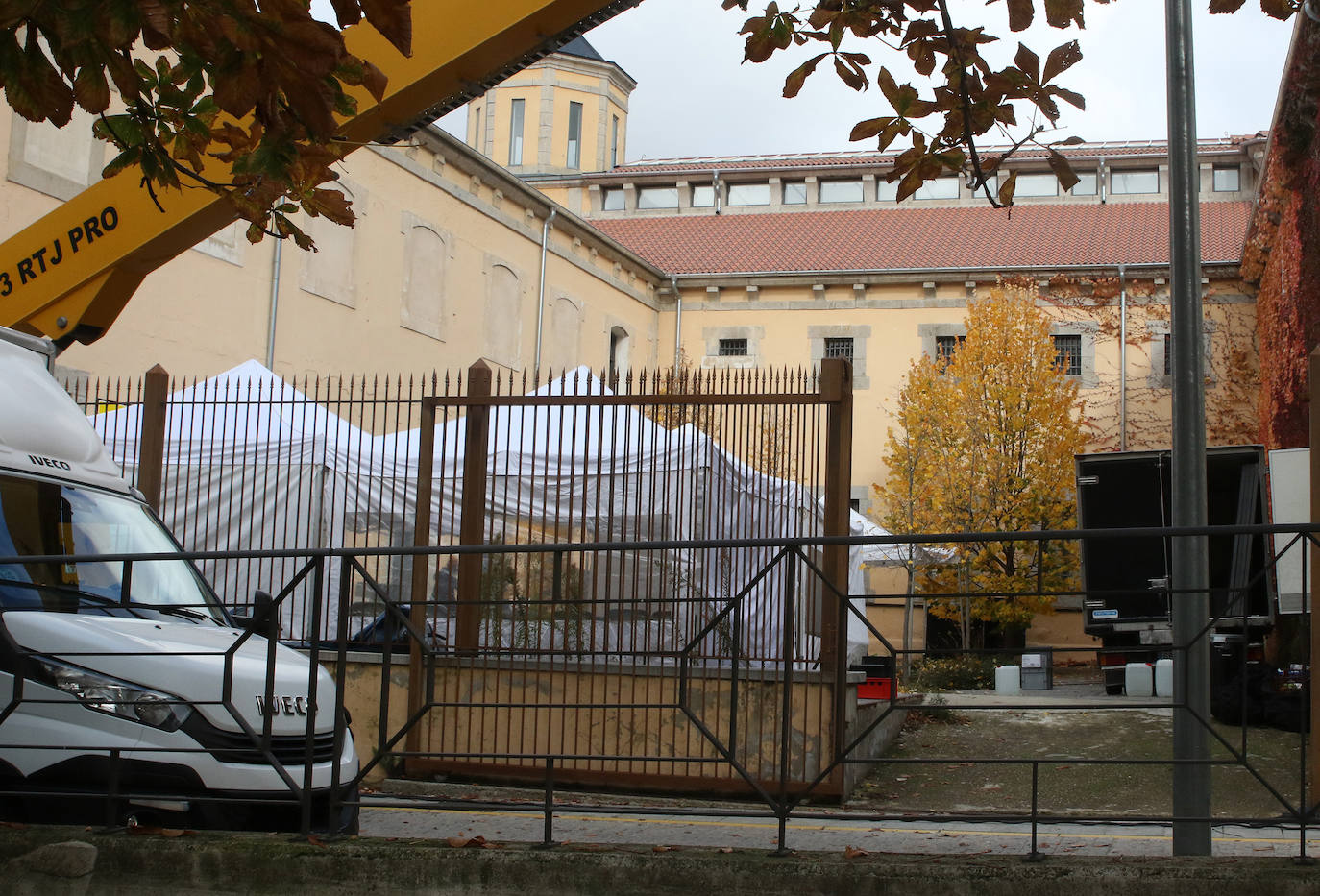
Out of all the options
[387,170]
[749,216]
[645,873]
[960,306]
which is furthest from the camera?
[749,216]

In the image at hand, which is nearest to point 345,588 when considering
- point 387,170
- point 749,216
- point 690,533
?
point 690,533

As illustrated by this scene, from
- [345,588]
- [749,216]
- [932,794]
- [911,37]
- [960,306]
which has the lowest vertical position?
[932,794]

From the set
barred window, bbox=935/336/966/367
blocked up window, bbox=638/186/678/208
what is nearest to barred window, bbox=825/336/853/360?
barred window, bbox=935/336/966/367

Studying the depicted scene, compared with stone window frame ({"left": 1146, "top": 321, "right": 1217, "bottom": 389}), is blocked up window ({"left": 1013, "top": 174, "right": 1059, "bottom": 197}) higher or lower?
higher

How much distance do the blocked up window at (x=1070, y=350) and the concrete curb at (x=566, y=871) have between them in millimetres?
31605

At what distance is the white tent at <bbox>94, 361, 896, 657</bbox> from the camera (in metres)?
10.4

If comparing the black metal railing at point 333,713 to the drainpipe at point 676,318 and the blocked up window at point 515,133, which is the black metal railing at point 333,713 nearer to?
the drainpipe at point 676,318

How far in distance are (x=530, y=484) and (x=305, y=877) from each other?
582 centimetres

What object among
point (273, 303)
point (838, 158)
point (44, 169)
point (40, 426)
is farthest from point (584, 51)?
point (40, 426)

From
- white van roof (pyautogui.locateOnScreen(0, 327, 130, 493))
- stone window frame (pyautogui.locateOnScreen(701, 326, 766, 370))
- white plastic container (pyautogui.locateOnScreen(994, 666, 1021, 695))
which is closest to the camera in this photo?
white van roof (pyautogui.locateOnScreen(0, 327, 130, 493))

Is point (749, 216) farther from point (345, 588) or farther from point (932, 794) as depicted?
point (345, 588)

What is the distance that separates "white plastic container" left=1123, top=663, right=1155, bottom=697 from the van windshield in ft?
15.0

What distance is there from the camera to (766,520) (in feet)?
34.5

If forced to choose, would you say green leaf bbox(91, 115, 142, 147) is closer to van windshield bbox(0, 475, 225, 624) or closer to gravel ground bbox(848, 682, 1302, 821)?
van windshield bbox(0, 475, 225, 624)
